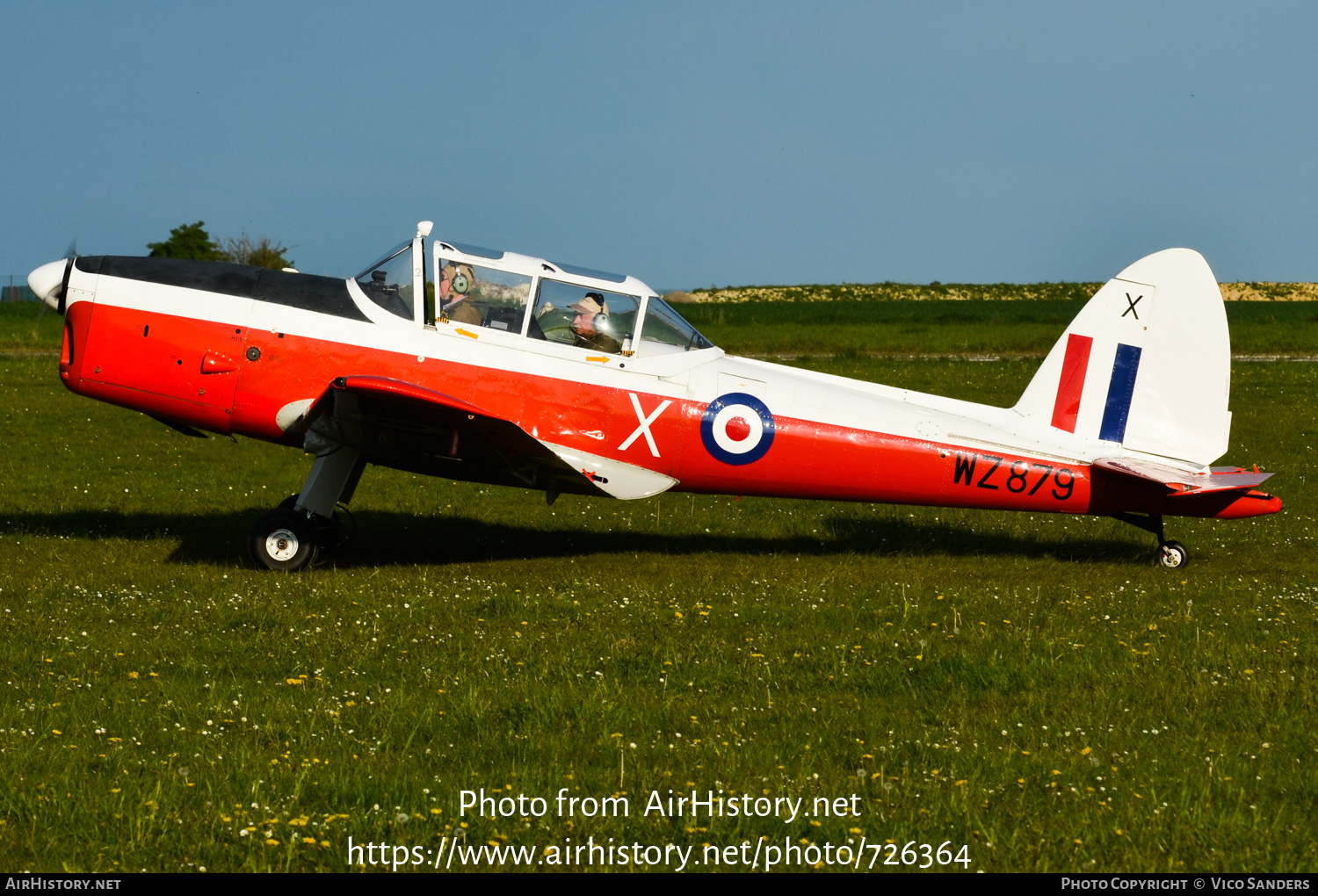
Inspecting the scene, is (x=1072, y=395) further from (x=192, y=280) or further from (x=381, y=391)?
(x=192, y=280)

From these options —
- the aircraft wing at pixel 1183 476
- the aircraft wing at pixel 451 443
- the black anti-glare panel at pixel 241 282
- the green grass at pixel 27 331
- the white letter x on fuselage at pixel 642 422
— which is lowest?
the green grass at pixel 27 331

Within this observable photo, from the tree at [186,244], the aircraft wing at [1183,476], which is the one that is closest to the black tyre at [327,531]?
the aircraft wing at [1183,476]

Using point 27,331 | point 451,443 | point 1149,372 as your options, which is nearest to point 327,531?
point 451,443

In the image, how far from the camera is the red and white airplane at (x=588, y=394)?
29.6 feet

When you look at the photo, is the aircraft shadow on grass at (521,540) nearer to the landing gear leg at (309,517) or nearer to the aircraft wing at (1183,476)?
the landing gear leg at (309,517)

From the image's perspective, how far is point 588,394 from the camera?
930 cm

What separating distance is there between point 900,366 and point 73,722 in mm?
25249

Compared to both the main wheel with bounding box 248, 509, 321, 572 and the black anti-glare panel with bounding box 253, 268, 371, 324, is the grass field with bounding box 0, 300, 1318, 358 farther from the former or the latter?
the main wheel with bounding box 248, 509, 321, 572

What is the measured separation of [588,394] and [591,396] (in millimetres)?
36

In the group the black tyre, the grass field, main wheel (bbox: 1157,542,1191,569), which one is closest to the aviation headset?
the black tyre

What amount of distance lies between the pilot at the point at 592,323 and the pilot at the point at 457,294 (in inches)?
30.2

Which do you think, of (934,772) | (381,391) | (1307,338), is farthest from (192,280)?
(1307,338)

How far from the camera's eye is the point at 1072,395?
1000cm

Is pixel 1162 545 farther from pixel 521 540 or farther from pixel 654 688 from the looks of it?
pixel 654 688
